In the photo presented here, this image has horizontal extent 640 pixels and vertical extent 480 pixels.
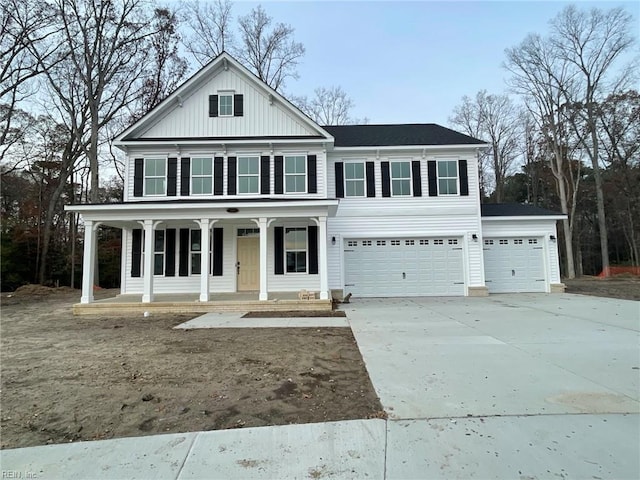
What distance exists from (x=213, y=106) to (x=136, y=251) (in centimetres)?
604

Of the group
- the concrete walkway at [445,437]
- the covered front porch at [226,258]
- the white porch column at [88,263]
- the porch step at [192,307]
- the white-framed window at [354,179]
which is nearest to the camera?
the concrete walkway at [445,437]

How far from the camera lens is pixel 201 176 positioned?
12805 millimetres

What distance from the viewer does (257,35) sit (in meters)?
22.6

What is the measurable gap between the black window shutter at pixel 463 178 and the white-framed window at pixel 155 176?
36.6 ft

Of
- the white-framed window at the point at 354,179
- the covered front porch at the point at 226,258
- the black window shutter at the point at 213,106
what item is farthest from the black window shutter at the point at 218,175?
the white-framed window at the point at 354,179

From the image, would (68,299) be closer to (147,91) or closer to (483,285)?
(147,91)

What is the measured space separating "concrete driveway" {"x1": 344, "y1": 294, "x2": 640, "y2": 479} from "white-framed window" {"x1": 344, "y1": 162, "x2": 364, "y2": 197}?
263 inches

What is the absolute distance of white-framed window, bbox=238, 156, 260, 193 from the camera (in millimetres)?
12766

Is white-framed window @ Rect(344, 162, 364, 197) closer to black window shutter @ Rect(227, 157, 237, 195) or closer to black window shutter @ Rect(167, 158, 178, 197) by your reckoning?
black window shutter @ Rect(227, 157, 237, 195)

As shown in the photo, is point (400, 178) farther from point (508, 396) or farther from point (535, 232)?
point (508, 396)

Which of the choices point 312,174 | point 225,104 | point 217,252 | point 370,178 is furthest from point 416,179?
point 217,252

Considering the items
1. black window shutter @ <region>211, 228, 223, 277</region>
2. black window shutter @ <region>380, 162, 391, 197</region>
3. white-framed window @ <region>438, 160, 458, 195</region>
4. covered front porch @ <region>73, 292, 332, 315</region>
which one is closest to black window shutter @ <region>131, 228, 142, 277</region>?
covered front porch @ <region>73, 292, 332, 315</region>

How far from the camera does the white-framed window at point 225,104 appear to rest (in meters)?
13.0

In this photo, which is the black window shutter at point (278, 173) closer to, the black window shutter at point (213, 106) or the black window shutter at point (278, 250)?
Result: the black window shutter at point (278, 250)
